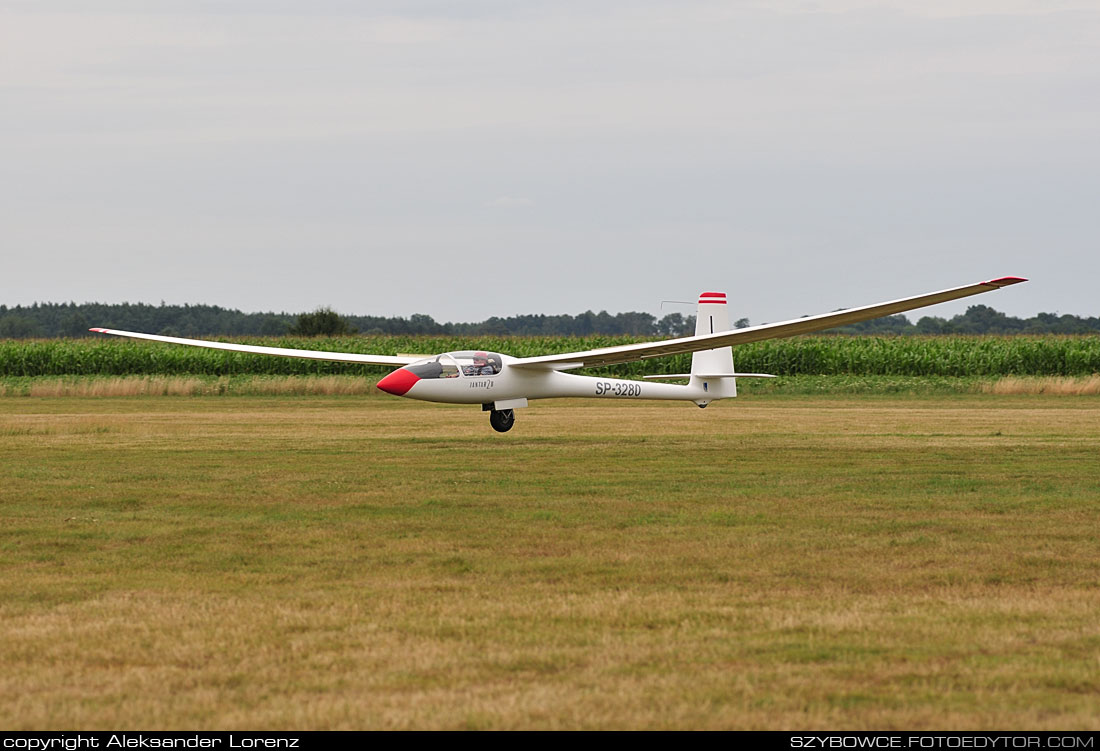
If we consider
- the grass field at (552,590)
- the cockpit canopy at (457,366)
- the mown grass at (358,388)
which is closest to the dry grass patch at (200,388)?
the mown grass at (358,388)

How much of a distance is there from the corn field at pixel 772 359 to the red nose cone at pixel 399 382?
21486 millimetres

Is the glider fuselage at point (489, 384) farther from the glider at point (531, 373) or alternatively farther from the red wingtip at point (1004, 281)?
the red wingtip at point (1004, 281)

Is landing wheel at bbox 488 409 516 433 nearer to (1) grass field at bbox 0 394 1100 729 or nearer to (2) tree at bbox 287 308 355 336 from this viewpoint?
(1) grass field at bbox 0 394 1100 729

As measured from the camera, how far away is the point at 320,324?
78.9 m

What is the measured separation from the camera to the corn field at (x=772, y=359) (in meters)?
44.9

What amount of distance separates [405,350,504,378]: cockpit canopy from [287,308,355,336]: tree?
56.8 m

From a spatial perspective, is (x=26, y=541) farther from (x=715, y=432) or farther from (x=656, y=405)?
(x=656, y=405)

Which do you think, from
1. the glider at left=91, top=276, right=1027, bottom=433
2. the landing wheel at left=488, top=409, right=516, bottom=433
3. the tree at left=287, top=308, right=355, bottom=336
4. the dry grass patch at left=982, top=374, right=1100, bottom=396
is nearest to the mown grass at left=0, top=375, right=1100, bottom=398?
the dry grass patch at left=982, top=374, right=1100, bottom=396

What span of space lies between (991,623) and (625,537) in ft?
13.0

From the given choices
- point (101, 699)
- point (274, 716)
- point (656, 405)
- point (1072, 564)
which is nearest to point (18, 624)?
point (101, 699)

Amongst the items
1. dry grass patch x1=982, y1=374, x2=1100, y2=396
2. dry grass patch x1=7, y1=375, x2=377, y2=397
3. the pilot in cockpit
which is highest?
the pilot in cockpit

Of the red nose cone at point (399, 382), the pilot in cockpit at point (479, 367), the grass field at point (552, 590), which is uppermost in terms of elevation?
the pilot in cockpit at point (479, 367)

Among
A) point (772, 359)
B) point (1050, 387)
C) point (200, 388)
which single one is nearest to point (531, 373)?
point (200, 388)

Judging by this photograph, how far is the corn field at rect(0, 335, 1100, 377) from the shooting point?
1769 inches
